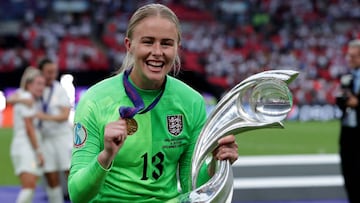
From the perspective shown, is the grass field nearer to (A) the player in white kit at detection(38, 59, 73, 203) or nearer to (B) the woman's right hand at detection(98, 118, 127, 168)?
(A) the player in white kit at detection(38, 59, 73, 203)

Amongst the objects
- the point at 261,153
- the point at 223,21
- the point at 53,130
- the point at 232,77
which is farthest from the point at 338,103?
the point at 223,21

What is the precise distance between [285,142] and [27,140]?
1194 centimetres

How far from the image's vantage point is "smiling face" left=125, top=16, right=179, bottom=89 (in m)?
2.79

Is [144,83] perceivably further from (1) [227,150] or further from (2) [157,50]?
(1) [227,150]

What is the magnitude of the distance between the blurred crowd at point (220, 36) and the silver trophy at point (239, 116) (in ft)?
74.3

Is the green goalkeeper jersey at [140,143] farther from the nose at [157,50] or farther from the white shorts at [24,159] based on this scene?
the white shorts at [24,159]

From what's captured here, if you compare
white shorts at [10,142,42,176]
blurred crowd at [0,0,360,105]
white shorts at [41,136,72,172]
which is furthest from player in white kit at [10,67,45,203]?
blurred crowd at [0,0,360,105]

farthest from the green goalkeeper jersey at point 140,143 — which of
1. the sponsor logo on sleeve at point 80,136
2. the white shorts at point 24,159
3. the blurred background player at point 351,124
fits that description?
the white shorts at point 24,159

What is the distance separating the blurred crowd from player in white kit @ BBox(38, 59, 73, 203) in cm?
1705

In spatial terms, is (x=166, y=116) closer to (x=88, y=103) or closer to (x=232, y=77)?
(x=88, y=103)

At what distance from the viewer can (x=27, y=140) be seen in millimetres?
8258

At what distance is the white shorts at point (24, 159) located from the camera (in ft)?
26.7

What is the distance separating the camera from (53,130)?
8555 millimetres

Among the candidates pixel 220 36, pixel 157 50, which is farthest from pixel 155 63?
pixel 220 36
